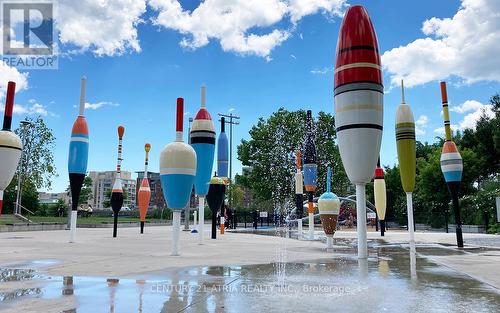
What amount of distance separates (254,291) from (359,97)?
462cm

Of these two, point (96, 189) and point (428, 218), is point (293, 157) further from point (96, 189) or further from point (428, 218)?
point (96, 189)

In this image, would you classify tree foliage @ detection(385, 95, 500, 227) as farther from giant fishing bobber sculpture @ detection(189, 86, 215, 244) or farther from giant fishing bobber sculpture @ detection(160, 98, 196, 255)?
giant fishing bobber sculpture @ detection(160, 98, 196, 255)

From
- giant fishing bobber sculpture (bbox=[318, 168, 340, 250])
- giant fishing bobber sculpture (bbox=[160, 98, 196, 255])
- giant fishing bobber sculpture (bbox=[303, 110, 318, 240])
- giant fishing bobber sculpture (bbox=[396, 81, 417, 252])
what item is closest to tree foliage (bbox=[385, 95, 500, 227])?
giant fishing bobber sculpture (bbox=[303, 110, 318, 240])

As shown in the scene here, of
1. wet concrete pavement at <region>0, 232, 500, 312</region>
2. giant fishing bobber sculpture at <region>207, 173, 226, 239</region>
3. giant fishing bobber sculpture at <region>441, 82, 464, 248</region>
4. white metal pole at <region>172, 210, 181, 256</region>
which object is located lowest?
wet concrete pavement at <region>0, 232, 500, 312</region>

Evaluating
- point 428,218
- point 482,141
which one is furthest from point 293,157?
point 482,141

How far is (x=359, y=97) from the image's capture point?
7.91 metres

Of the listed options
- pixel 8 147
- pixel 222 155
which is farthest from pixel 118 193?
pixel 8 147

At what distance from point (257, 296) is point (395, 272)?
2.95 meters

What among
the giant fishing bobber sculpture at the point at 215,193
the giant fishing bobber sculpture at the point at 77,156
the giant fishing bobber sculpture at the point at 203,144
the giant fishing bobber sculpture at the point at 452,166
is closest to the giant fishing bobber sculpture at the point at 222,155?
the giant fishing bobber sculpture at the point at 215,193

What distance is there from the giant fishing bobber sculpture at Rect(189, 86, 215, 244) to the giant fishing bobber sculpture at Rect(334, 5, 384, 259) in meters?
5.13

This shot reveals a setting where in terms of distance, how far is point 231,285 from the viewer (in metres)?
5.14

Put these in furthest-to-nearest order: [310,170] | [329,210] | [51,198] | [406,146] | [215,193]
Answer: [51,198] < [310,170] < [215,193] < [406,146] < [329,210]

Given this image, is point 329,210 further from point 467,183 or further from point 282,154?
point 282,154

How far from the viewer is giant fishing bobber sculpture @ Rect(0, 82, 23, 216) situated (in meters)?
10.9
